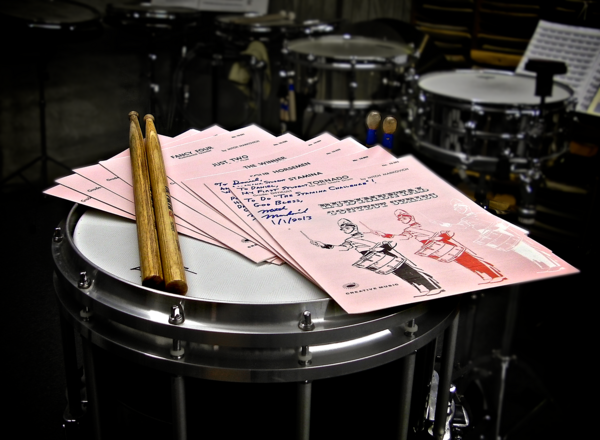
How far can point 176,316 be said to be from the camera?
0.60 metres

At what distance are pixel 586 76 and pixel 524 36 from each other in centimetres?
100

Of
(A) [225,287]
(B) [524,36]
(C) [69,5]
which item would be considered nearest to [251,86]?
(C) [69,5]

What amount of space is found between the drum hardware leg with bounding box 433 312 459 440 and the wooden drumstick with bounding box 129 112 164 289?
350 millimetres

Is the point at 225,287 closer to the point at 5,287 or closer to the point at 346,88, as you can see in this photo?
the point at 5,287

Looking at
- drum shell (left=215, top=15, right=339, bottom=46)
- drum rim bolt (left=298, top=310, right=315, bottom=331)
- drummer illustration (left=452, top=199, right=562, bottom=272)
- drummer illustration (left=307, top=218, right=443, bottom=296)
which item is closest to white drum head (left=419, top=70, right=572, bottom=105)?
drum shell (left=215, top=15, right=339, bottom=46)

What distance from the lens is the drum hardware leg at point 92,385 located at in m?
0.69

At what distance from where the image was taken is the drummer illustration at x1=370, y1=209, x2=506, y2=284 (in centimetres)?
65

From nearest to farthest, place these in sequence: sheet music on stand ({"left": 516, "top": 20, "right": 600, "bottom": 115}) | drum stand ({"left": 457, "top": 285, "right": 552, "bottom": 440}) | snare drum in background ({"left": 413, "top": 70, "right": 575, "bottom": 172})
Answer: drum stand ({"left": 457, "top": 285, "right": 552, "bottom": 440}) → snare drum in background ({"left": 413, "top": 70, "right": 575, "bottom": 172}) → sheet music on stand ({"left": 516, "top": 20, "right": 600, "bottom": 115})

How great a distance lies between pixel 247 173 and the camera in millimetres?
853

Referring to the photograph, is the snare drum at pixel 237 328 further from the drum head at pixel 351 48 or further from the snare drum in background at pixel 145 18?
the snare drum in background at pixel 145 18

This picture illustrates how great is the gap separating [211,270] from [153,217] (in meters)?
0.11

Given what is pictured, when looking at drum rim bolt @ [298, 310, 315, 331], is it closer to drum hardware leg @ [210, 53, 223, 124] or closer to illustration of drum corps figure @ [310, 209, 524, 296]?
illustration of drum corps figure @ [310, 209, 524, 296]

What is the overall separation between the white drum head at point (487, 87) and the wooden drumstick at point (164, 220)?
1611 mm

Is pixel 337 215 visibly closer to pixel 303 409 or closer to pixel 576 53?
pixel 303 409
